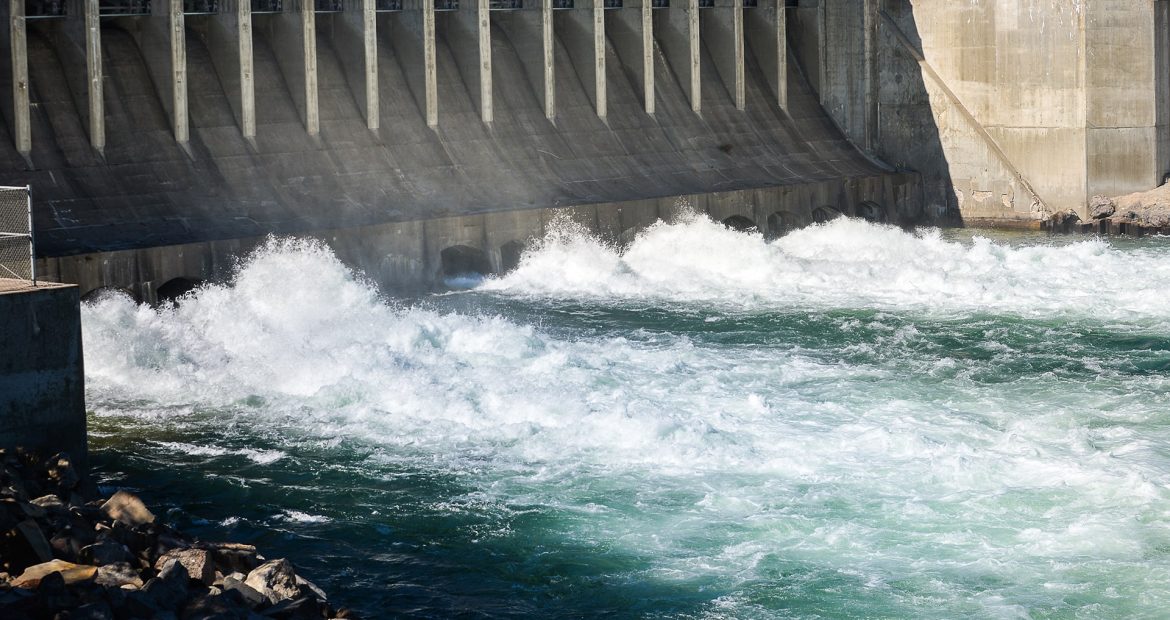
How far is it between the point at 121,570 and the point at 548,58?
2277 cm

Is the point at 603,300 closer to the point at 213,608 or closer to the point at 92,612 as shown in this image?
the point at 213,608

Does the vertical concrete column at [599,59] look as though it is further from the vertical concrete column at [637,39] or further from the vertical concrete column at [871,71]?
the vertical concrete column at [871,71]

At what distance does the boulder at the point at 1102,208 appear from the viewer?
34031 millimetres

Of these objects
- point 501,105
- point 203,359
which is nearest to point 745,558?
point 203,359

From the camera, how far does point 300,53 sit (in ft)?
95.2

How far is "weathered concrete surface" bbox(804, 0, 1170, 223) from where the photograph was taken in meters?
33.9

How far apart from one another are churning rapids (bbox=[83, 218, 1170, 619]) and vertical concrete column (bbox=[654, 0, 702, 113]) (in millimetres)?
9009

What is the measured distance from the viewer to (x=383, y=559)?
13.9 meters

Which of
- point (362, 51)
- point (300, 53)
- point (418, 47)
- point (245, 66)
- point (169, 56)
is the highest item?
point (418, 47)

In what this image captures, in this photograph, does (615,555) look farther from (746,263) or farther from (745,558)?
(746,263)

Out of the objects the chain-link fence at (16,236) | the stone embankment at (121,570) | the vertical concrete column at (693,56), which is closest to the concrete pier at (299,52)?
the vertical concrete column at (693,56)

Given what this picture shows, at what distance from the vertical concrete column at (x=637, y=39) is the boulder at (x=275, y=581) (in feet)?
79.4

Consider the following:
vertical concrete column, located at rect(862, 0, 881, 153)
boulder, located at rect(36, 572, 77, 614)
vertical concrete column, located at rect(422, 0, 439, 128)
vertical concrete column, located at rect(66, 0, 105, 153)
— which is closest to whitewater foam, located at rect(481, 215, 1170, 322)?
vertical concrete column, located at rect(422, 0, 439, 128)

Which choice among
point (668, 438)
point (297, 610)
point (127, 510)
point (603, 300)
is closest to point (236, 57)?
point (603, 300)
